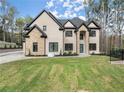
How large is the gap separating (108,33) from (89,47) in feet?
34.8

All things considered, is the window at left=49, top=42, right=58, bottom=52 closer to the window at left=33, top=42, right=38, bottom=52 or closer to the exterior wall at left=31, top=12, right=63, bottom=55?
the exterior wall at left=31, top=12, right=63, bottom=55

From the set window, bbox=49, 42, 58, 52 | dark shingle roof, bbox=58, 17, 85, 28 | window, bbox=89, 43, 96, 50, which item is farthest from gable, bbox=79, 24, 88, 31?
window, bbox=49, 42, 58, 52

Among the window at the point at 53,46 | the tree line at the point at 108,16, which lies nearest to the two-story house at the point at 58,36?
the window at the point at 53,46

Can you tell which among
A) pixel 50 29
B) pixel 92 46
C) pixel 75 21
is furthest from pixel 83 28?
pixel 50 29

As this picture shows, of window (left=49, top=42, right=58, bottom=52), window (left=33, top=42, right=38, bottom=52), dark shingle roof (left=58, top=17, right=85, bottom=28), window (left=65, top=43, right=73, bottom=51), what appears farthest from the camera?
dark shingle roof (left=58, top=17, right=85, bottom=28)

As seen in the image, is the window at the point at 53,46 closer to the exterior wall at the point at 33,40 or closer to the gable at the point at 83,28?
the exterior wall at the point at 33,40

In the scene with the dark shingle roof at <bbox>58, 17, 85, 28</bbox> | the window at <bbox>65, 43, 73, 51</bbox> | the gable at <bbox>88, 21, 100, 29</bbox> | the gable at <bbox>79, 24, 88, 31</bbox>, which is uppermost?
the dark shingle roof at <bbox>58, 17, 85, 28</bbox>

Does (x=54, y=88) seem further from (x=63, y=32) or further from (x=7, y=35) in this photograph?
(x=7, y=35)

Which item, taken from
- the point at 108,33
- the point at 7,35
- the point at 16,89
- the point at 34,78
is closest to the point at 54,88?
the point at 16,89

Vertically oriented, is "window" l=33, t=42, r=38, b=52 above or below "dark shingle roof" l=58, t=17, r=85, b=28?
below

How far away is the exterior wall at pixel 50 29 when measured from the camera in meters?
34.6

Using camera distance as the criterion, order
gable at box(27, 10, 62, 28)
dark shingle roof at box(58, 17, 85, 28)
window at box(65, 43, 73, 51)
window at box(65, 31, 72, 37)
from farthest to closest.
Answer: dark shingle roof at box(58, 17, 85, 28)
window at box(65, 31, 72, 37)
window at box(65, 43, 73, 51)
gable at box(27, 10, 62, 28)

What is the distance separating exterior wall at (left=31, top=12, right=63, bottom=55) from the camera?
3456 centimetres

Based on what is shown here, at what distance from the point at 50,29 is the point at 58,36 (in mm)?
1610
